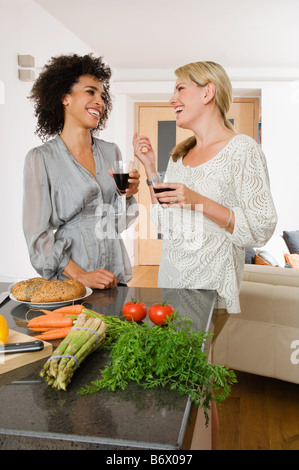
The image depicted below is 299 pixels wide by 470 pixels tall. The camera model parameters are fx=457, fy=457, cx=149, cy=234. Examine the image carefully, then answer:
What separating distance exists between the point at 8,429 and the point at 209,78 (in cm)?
135

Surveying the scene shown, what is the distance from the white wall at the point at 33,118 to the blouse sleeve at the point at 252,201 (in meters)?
2.36

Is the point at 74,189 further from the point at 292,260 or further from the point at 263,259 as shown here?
the point at 292,260

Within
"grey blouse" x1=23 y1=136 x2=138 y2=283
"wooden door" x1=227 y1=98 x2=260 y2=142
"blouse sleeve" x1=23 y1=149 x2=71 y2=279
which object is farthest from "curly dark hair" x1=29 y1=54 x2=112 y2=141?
"wooden door" x1=227 y1=98 x2=260 y2=142

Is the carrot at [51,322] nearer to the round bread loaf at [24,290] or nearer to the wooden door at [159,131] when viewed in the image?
the round bread loaf at [24,290]

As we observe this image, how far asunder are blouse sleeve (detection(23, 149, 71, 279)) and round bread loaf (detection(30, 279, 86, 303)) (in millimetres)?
271

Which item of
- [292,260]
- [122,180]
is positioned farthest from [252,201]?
[292,260]

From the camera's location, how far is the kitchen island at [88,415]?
2.27ft

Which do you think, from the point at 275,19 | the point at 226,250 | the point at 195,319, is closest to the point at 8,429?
the point at 195,319

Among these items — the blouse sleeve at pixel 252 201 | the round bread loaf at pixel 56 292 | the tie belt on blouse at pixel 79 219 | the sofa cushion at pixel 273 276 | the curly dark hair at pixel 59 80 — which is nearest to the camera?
the round bread loaf at pixel 56 292

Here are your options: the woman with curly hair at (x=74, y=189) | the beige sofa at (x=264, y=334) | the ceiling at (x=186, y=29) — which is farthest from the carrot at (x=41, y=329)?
the ceiling at (x=186, y=29)

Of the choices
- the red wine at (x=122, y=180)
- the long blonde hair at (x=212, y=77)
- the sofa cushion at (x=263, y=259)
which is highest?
the long blonde hair at (x=212, y=77)

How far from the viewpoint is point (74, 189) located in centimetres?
177

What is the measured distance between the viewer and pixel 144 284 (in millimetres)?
6051

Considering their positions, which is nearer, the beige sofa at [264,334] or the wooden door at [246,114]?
the beige sofa at [264,334]
